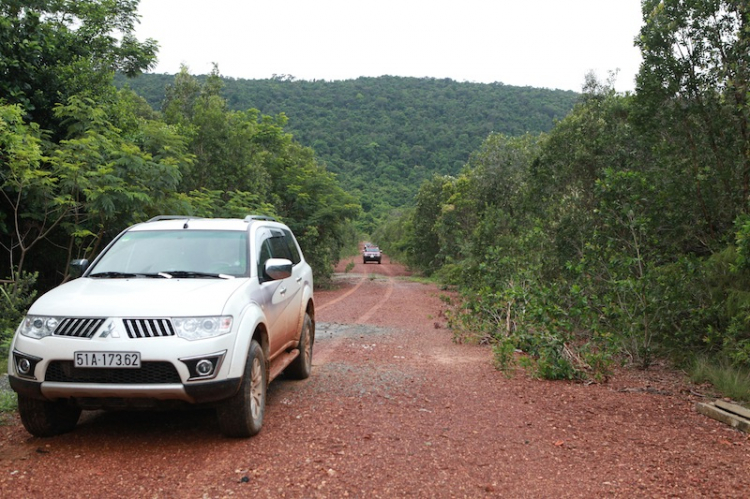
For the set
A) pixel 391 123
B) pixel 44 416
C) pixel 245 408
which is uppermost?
pixel 391 123

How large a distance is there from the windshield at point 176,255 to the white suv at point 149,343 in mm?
18

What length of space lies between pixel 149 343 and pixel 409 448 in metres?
2.11

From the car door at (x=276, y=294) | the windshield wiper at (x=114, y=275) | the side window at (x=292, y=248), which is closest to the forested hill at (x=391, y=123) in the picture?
the side window at (x=292, y=248)

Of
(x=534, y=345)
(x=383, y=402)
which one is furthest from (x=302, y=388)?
(x=534, y=345)

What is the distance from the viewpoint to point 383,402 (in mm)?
6168

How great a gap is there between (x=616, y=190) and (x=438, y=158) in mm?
66285

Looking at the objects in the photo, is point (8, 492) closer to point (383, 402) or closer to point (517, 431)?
point (383, 402)

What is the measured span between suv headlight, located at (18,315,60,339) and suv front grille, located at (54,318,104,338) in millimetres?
54

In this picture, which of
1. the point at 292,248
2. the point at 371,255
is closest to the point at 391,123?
the point at 371,255

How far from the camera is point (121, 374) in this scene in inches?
167

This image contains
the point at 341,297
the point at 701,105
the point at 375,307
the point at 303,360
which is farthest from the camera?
the point at 341,297

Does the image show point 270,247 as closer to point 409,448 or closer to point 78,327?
point 78,327

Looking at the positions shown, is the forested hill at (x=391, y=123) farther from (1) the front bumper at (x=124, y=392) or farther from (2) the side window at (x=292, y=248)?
(1) the front bumper at (x=124, y=392)

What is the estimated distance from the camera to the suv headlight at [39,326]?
14.5 feet
